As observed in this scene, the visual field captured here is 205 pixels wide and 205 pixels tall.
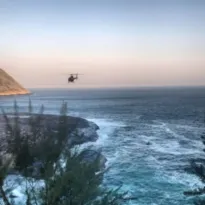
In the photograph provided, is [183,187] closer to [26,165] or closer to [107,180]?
[107,180]

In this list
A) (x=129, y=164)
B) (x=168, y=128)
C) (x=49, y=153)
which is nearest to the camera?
(x=49, y=153)

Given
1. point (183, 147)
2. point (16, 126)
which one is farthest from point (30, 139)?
point (183, 147)

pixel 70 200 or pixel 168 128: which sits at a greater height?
pixel 70 200

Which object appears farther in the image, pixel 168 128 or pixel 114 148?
pixel 168 128

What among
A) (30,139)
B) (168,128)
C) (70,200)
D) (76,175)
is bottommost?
(168,128)

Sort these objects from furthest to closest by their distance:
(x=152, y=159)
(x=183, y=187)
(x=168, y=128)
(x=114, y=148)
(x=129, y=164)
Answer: (x=168, y=128) < (x=114, y=148) < (x=152, y=159) < (x=129, y=164) < (x=183, y=187)

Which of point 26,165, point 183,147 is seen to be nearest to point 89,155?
point 183,147
